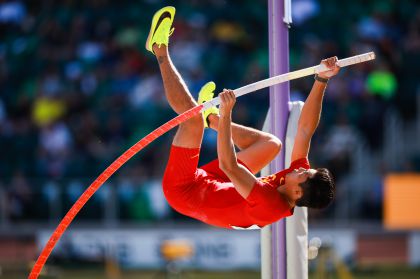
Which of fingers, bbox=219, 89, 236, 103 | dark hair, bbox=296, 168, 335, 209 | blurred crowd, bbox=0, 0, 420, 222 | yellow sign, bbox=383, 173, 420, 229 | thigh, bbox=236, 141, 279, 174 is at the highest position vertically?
blurred crowd, bbox=0, 0, 420, 222

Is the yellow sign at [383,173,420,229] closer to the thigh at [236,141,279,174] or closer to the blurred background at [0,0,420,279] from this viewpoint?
the blurred background at [0,0,420,279]

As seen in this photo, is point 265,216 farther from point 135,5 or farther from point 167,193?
point 135,5

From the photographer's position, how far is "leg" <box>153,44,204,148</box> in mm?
7797

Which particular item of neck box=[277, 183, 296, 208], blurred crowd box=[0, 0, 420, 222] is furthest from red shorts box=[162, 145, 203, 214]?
blurred crowd box=[0, 0, 420, 222]

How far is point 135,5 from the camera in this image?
718 inches

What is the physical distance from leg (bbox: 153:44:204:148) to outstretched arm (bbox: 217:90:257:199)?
0.55 m

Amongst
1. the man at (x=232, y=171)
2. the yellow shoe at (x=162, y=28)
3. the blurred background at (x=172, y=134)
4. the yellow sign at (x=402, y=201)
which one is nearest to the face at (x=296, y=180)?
the man at (x=232, y=171)

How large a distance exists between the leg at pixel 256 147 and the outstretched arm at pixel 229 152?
29.5 inches

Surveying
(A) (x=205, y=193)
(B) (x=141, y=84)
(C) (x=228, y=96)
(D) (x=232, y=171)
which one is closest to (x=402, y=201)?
(B) (x=141, y=84)

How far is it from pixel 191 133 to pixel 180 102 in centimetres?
28

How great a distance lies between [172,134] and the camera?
15.5 metres

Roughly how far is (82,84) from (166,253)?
4.70 m

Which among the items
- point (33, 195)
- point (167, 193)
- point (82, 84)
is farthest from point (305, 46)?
point (167, 193)

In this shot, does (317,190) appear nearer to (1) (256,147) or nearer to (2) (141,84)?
(1) (256,147)
